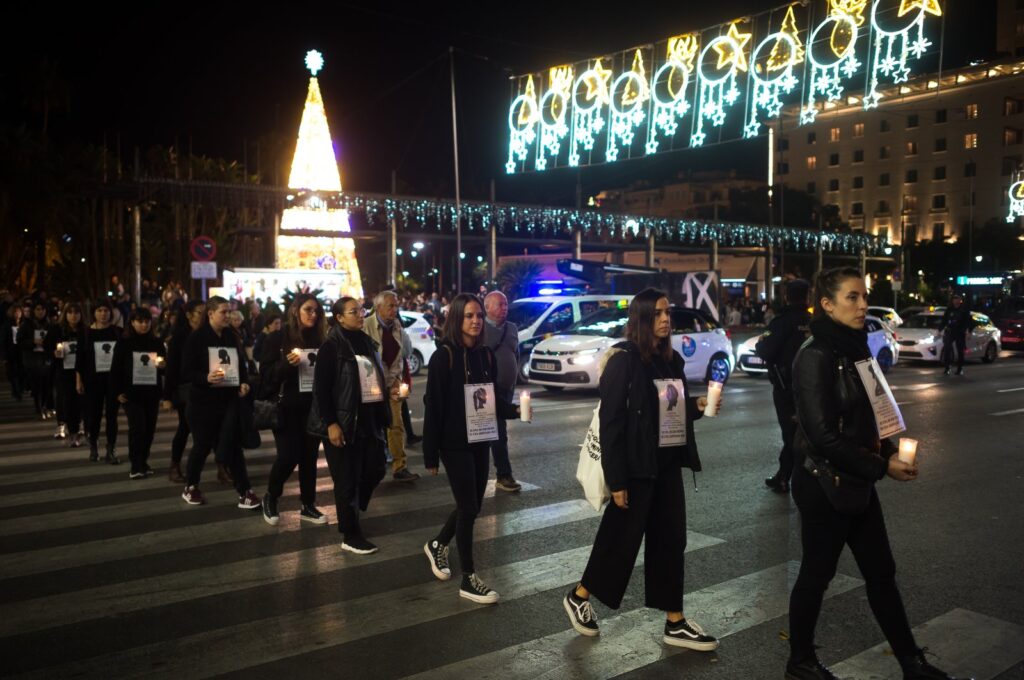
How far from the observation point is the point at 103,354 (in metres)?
9.52

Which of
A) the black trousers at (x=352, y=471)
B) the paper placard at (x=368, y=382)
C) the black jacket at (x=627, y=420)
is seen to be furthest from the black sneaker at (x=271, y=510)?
the black jacket at (x=627, y=420)

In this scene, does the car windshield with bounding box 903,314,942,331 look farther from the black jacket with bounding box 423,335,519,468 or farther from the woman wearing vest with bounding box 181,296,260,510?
the black jacket with bounding box 423,335,519,468

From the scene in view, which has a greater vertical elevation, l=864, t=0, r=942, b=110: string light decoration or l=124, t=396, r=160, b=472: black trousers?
l=864, t=0, r=942, b=110: string light decoration

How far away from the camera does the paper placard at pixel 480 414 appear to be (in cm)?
514

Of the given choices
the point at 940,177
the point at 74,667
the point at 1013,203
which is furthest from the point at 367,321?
the point at 940,177

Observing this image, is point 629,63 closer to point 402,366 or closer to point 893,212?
point 402,366

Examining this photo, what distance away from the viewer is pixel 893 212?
302 ft

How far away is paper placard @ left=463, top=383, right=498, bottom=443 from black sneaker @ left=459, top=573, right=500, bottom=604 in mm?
813

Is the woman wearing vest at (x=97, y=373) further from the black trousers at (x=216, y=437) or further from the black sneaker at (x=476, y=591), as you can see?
the black sneaker at (x=476, y=591)

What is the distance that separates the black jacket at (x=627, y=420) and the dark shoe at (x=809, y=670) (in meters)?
1.06

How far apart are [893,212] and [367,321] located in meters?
94.2

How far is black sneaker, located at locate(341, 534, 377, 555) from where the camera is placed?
6008 millimetres

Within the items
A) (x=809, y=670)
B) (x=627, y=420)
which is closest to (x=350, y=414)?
(x=627, y=420)

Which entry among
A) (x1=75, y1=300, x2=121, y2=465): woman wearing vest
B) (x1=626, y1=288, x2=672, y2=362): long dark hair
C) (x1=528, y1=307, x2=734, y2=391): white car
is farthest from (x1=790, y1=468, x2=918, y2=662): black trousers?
(x1=528, y1=307, x2=734, y2=391): white car
